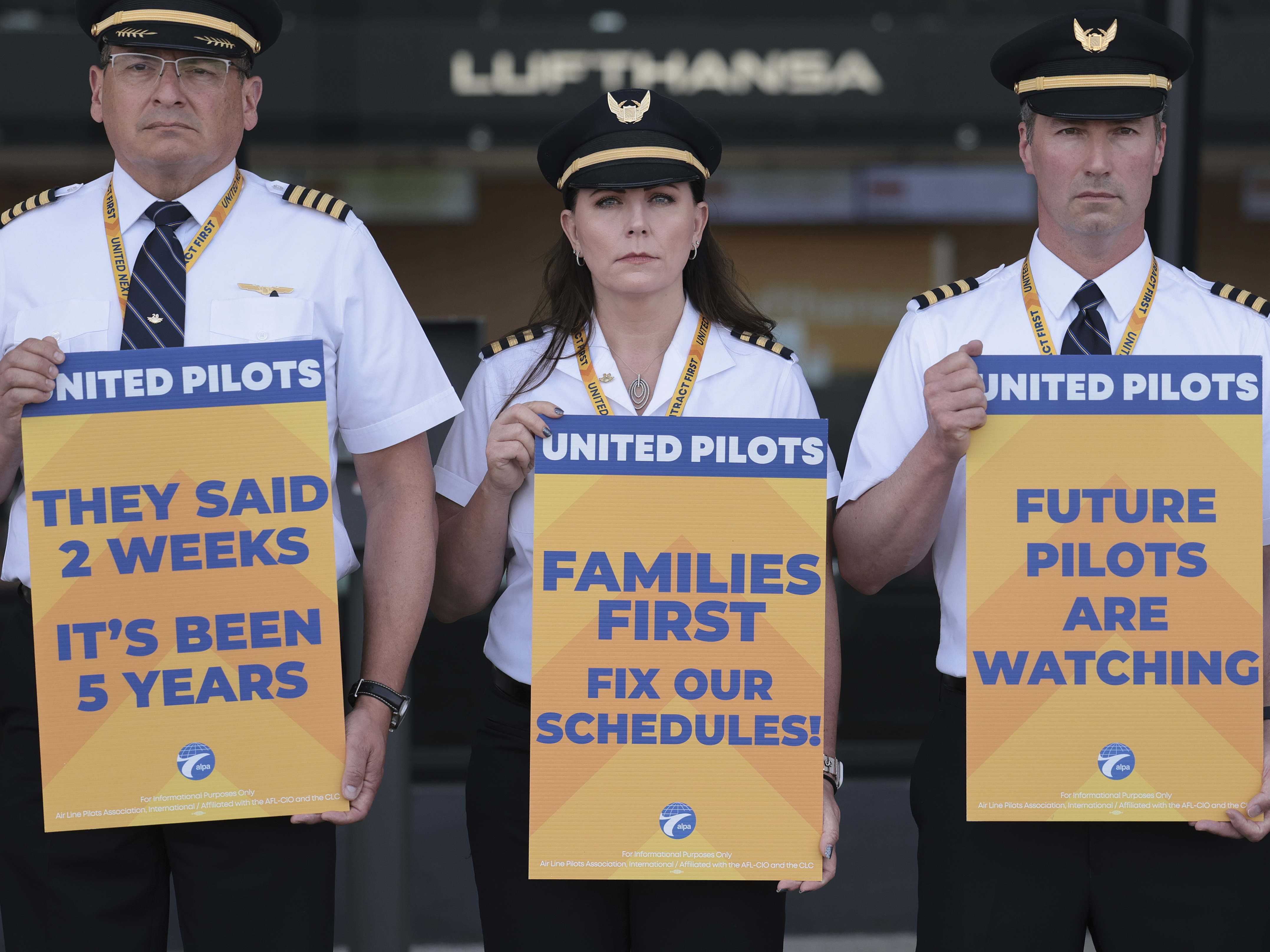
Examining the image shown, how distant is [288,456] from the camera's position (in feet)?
6.27

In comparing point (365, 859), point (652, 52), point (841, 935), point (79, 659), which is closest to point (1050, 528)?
Answer: point (79, 659)

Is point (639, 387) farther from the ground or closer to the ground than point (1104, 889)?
farther from the ground

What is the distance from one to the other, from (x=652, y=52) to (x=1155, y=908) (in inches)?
200

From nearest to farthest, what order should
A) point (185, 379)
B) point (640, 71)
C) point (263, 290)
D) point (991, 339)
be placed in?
1. point (185, 379)
2. point (263, 290)
3. point (991, 339)
4. point (640, 71)

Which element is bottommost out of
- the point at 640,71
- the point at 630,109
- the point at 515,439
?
the point at 515,439

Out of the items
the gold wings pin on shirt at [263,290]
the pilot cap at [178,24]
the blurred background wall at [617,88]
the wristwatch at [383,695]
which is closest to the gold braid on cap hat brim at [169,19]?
the pilot cap at [178,24]

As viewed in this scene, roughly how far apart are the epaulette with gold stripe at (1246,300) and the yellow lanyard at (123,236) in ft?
4.99

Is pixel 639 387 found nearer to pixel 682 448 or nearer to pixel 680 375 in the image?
pixel 680 375

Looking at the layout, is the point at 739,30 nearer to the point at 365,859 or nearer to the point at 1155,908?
the point at 365,859

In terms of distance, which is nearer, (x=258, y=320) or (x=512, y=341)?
(x=258, y=320)

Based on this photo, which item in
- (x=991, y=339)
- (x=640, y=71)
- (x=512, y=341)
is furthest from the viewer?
(x=640, y=71)

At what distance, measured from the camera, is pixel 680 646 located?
6.40 ft

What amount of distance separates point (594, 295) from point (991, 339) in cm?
63

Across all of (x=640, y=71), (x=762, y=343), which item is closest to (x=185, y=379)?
(x=762, y=343)
